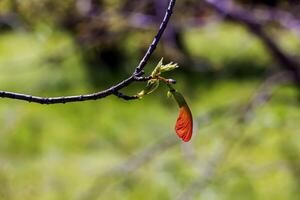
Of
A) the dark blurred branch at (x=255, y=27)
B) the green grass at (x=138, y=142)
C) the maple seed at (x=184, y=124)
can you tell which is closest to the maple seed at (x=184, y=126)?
the maple seed at (x=184, y=124)

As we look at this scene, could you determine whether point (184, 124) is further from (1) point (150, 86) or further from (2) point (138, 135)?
(2) point (138, 135)

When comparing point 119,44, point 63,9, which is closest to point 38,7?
point 63,9

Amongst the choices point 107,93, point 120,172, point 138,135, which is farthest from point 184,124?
point 138,135

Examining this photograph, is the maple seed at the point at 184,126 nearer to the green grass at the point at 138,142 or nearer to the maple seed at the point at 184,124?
the maple seed at the point at 184,124

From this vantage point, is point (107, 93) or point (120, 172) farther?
point (120, 172)

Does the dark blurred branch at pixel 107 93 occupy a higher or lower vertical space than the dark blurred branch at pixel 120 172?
lower

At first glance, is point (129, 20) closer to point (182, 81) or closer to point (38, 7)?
point (38, 7)

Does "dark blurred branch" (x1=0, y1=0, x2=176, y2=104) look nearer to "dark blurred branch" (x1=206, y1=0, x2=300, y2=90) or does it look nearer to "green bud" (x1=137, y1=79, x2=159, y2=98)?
"green bud" (x1=137, y1=79, x2=159, y2=98)

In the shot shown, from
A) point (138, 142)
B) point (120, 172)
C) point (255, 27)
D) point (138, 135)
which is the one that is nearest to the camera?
point (255, 27)
